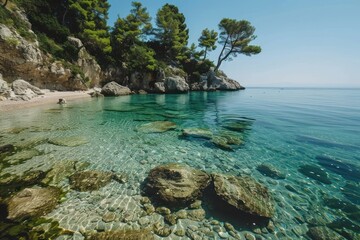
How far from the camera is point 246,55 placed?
4403 centimetres

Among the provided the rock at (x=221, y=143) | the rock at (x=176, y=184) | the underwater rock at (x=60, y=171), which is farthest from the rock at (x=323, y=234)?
the underwater rock at (x=60, y=171)

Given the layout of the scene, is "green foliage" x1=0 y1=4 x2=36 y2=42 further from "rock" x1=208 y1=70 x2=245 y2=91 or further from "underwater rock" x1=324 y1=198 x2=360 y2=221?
"rock" x1=208 y1=70 x2=245 y2=91

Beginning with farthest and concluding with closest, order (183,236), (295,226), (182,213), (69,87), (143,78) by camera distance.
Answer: (143,78) → (69,87) → (182,213) → (295,226) → (183,236)

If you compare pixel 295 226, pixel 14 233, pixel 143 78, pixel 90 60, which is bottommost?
pixel 295 226

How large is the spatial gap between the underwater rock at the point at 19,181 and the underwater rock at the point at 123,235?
2.83 metres

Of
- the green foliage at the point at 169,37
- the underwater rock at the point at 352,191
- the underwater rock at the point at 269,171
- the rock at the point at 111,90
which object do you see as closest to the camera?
the underwater rock at the point at 352,191

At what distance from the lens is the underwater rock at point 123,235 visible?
336 cm

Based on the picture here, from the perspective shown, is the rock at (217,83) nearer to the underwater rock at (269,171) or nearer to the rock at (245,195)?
the underwater rock at (269,171)

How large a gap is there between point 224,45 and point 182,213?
47.0m

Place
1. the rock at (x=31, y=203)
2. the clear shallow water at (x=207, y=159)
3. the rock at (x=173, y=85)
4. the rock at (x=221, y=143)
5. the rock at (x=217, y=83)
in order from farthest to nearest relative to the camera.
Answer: the rock at (x=217, y=83)
the rock at (x=173, y=85)
the rock at (x=221, y=143)
the clear shallow water at (x=207, y=159)
the rock at (x=31, y=203)

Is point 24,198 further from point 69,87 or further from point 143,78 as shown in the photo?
point 143,78

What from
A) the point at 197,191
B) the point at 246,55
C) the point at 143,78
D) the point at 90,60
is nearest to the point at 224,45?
the point at 246,55

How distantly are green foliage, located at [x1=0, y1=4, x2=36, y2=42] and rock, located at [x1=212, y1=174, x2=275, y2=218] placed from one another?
28.3 m

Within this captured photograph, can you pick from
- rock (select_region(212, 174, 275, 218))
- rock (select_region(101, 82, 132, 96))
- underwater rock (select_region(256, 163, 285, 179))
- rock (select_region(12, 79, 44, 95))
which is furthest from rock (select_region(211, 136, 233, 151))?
rock (select_region(101, 82, 132, 96))
